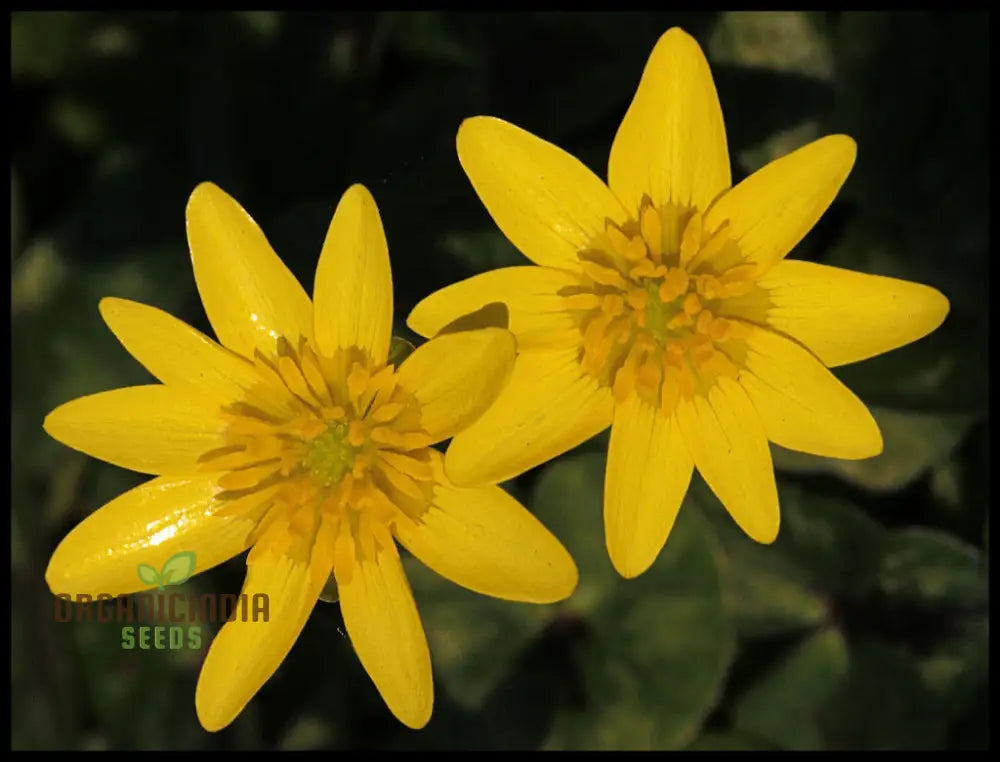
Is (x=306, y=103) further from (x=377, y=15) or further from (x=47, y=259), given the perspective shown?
(x=47, y=259)

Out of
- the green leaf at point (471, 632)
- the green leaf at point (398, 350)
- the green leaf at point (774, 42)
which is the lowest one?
the green leaf at point (471, 632)

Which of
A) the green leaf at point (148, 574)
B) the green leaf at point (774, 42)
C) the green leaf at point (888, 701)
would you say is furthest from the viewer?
the green leaf at point (888, 701)

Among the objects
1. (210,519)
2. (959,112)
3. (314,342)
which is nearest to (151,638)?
(210,519)

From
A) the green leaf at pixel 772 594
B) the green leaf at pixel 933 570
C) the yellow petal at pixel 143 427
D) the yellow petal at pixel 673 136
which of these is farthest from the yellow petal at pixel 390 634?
the green leaf at pixel 933 570

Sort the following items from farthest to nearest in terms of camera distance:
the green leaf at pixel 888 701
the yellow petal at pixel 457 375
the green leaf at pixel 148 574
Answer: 1. the green leaf at pixel 888 701
2. the green leaf at pixel 148 574
3. the yellow petal at pixel 457 375

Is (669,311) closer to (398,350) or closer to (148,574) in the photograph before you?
(398,350)

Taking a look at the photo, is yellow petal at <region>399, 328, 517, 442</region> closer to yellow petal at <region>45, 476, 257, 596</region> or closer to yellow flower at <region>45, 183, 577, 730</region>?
yellow flower at <region>45, 183, 577, 730</region>

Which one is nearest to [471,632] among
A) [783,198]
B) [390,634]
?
[390,634]

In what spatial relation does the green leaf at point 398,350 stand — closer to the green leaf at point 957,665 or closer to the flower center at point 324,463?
the flower center at point 324,463
